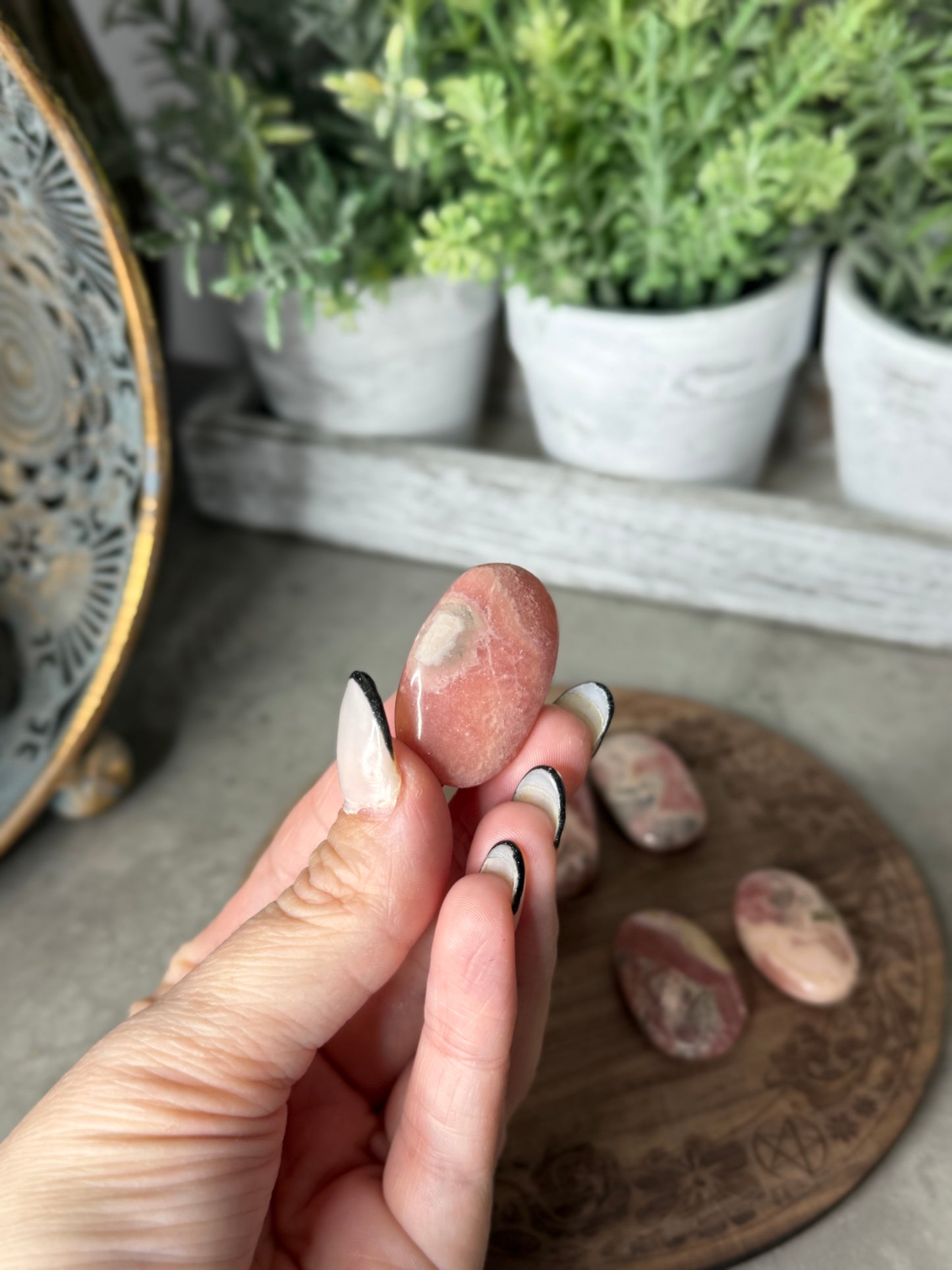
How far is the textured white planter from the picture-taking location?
688 mm

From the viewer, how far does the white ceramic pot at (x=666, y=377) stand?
28.0 inches

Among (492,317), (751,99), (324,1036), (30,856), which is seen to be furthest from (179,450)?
(324,1036)

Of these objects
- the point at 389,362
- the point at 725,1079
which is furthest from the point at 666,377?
the point at 725,1079

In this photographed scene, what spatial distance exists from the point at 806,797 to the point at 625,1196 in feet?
0.88

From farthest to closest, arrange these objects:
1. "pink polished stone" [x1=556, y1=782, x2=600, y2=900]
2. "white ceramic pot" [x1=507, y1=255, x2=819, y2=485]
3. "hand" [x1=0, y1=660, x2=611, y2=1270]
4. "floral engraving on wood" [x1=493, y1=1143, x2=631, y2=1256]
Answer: "white ceramic pot" [x1=507, y1=255, x2=819, y2=485] → "pink polished stone" [x1=556, y1=782, x2=600, y2=900] → "floral engraving on wood" [x1=493, y1=1143, x2=631, y2=1256] → "hand" [x1=0, y1=660, x2=611, y2=1270]

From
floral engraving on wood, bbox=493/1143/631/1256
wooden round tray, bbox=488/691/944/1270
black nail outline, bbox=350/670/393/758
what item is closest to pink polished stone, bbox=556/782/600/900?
wooden round tray, bbox=488/691/944/1270

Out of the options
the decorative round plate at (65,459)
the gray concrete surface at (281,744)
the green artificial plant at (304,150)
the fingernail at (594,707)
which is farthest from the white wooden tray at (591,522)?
the fingernail at (594,707)

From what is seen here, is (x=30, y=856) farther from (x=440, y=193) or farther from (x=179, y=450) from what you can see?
(x=440, y=193)

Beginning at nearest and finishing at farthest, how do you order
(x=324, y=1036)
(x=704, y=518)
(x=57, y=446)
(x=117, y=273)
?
(x=324, y=1036), (x=117, y=273), (x=57, y=446), (x=704, y=518)

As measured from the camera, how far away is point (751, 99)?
69cm

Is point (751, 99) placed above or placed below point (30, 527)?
above

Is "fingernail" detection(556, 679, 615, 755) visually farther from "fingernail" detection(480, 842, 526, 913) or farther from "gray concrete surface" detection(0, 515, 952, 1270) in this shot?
"gray concrete surface" detection(0, 515, 952, 1270)

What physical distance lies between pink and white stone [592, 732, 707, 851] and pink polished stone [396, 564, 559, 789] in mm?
239

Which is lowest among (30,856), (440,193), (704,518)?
(30,856)
